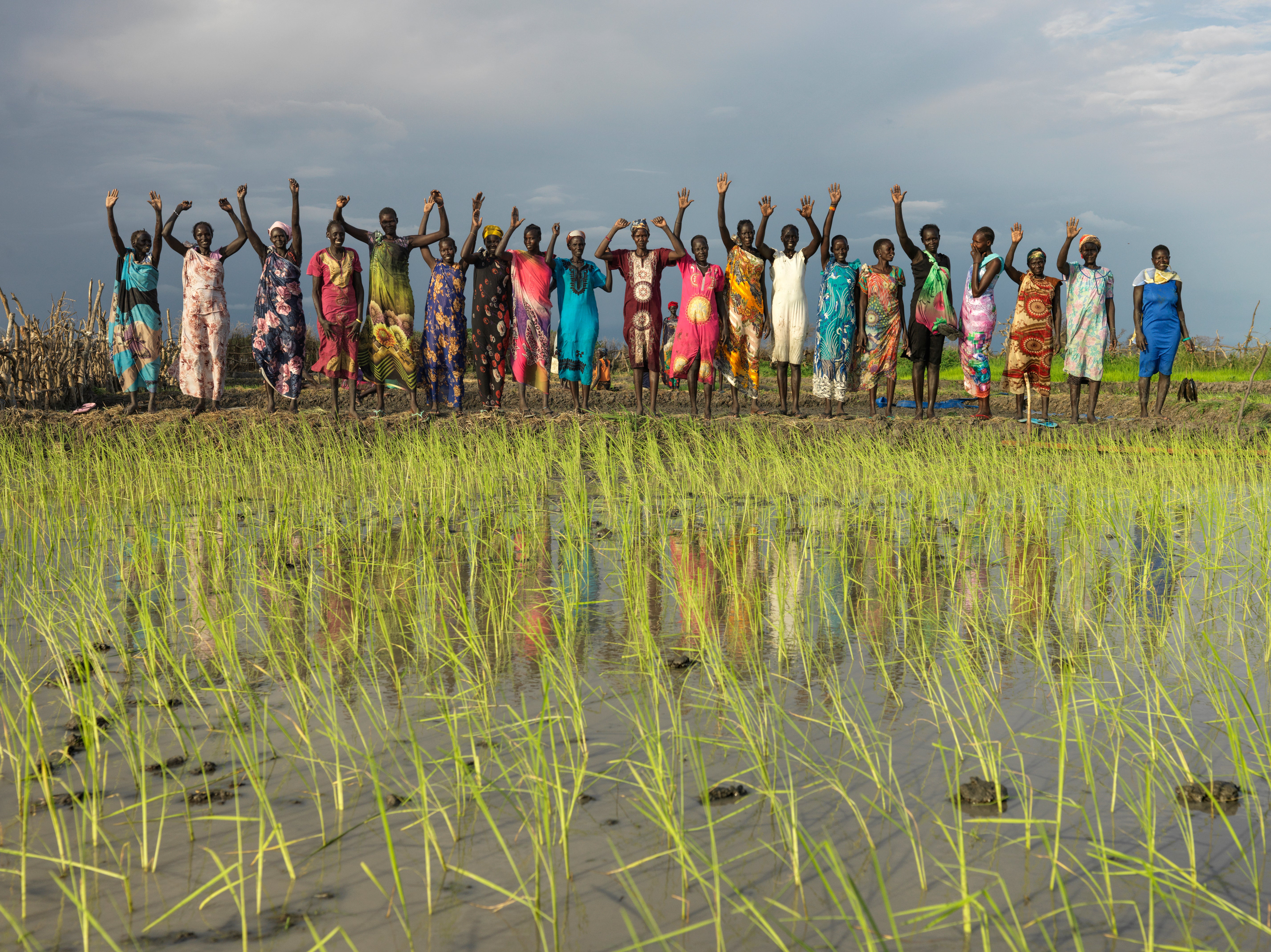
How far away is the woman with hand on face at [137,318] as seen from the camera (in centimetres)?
959

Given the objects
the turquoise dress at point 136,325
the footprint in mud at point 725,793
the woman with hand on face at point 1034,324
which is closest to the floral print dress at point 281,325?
the turquoise dress at point 136,325

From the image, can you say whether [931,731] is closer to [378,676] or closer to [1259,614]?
[378,676]

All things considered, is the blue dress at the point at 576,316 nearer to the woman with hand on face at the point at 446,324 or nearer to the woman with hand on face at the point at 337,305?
the woman with hand on face at the point at 446,324

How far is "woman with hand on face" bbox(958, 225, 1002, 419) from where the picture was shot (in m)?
9.97

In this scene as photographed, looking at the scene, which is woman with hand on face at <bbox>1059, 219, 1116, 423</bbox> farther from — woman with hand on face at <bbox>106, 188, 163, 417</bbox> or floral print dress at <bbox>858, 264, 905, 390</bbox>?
woman with hand on face at <bbox>106, 188, 163, 417</bbox>

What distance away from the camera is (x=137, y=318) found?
32.3ft

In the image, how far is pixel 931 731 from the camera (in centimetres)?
265

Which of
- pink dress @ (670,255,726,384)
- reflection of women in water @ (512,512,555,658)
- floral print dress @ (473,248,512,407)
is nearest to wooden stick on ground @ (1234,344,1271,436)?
pink dress @ (670,255,726,384)

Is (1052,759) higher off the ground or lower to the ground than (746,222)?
lower

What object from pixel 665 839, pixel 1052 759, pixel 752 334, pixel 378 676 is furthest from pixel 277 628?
pixel 752 334

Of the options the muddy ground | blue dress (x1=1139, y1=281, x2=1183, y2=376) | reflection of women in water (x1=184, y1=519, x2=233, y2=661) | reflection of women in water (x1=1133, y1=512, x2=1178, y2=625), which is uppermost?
blue dress (x1=1139, y1=281, x2=1183, y2=376)

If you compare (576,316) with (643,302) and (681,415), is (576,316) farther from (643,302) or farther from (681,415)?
(681,415)

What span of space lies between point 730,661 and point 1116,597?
6.46 feet

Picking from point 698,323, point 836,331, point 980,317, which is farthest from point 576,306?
point 980,317
